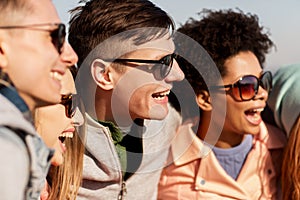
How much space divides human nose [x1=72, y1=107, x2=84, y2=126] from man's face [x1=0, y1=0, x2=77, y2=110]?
3.46ft

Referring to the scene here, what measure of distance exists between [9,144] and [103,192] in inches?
65.9

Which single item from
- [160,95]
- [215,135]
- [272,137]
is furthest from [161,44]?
[272,137]

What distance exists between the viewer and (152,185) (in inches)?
130

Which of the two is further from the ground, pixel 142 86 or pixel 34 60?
pixel 34 60

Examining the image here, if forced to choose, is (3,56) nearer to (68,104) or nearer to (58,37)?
(58,37)

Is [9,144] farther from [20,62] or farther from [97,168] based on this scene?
[97,168]

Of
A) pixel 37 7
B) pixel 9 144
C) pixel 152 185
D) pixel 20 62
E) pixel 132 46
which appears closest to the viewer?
pixel 9 144

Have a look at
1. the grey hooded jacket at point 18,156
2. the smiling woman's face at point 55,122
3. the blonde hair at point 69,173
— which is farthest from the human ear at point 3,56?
the blonde hair at point 69,173

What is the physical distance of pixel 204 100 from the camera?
3561 millimetres

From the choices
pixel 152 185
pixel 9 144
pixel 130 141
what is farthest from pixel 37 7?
pixel 152 185

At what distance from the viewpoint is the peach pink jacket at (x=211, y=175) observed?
344 centimetres

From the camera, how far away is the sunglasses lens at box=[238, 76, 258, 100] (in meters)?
3.44

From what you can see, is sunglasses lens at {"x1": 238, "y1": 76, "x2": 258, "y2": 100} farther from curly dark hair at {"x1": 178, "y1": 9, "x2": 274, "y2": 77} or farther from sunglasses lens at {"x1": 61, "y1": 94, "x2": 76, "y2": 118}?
sunglasses lens at {"x1": 61, "y1": 94, "x2": 76, "y2": 118}

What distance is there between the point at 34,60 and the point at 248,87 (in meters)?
2.03
